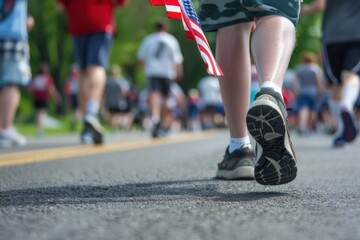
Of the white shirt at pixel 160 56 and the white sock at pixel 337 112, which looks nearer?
the white sock at pixel 337 112

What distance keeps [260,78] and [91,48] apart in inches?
189

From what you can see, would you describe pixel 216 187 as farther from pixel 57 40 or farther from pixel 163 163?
pixel 57 40

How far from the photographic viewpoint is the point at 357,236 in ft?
6.23

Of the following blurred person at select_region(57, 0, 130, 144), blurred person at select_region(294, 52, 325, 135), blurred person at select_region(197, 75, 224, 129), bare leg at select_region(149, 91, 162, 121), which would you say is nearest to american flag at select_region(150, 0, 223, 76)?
blurred person at select_region(57, 0, 130, 144)

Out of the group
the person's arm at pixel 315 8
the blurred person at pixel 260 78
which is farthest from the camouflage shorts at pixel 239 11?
the person's arm at pixel 315 8

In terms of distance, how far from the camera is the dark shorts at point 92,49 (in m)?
7.57

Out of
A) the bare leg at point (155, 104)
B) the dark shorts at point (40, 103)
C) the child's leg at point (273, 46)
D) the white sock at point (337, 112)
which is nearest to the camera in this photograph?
the child's leg at point (273, 46)

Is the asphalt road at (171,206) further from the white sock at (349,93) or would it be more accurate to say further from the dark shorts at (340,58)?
the white sock at (349,93)

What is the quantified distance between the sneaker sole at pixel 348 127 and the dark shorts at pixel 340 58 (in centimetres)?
43

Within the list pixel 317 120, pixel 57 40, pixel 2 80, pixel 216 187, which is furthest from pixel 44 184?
pixel 57 40

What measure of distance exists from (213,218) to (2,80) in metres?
5.56

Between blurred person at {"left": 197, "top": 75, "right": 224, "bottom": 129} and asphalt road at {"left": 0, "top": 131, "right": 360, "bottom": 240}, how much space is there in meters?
21.9

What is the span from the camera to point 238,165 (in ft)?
11.6

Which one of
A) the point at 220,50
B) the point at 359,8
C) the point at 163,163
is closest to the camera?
the point at 220,50
